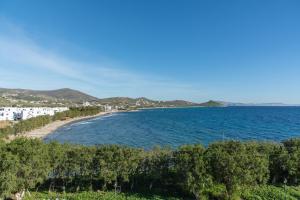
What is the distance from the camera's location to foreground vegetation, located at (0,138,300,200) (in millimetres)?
37031

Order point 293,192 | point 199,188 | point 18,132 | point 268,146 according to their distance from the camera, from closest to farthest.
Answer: point 199,188 → point 293,192 → point 268,146 → point 18,132

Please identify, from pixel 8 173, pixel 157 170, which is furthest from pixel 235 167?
pixel 8 173

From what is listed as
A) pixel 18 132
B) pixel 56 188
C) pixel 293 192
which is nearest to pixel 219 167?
pixel 293 192

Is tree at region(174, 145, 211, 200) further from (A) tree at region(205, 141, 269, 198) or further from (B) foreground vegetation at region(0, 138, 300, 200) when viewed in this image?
(A) tree at region(205, 141, 269, 198)

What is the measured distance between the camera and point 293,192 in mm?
39938

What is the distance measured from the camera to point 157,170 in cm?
4191

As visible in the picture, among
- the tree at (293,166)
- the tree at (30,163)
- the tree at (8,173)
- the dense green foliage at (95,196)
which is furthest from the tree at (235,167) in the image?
the tree at (8,173)

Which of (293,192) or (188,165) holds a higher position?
(188,165)

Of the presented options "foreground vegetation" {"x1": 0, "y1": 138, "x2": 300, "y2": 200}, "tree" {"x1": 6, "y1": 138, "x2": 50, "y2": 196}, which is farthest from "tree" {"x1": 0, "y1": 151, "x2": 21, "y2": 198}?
"tree" {"x1": 6, "y1": 138, "x2": 50, "y2": 196}

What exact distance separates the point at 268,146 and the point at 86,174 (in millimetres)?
27085

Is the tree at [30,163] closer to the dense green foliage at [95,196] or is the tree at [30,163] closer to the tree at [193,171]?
the dense green foliage at [95,196]

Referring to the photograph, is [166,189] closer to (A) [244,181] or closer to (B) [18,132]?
(A) [244,181]

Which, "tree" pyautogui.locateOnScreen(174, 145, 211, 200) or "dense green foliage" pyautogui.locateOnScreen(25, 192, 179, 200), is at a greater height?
"tree" pyautogui.locateOnScreen(174, 145, 211, 200)

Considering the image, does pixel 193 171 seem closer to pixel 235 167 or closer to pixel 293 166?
pixel 235 167
